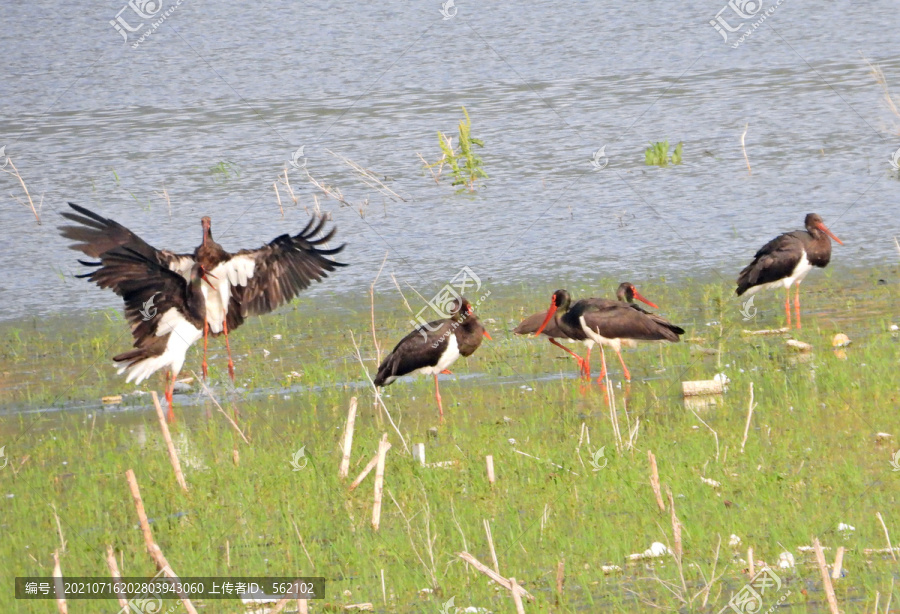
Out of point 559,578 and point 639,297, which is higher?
point 639,297

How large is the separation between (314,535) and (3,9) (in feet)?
78.8

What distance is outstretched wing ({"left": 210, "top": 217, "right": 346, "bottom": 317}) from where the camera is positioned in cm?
1016

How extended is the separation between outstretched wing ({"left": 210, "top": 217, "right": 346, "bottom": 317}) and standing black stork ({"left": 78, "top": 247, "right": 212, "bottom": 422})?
0.28 meters

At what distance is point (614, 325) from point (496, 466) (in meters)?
2.82

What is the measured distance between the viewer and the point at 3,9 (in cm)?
2755

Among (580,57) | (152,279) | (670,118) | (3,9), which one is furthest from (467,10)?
(152,279)

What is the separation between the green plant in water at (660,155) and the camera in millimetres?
16141

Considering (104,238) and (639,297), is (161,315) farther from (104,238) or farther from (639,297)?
(639,297)

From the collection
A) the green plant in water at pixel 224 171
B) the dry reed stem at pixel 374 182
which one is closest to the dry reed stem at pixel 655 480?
the dry reed stem at pixel 374 182

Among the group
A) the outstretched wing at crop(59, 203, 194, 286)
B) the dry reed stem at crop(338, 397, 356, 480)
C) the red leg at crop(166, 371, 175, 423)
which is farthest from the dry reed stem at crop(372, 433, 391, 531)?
the outstretched wing at crop(59, 203, 194, 286)

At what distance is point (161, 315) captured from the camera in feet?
32.5

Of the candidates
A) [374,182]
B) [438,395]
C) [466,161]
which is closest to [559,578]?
[438,395]

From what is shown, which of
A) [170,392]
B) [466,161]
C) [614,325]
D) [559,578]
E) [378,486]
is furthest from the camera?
[466,161]

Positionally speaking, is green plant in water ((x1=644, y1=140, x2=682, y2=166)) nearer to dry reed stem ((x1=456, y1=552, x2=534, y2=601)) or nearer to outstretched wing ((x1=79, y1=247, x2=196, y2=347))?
outstretched wing ((x1=79, y1=247, x2=196, y2=347))
